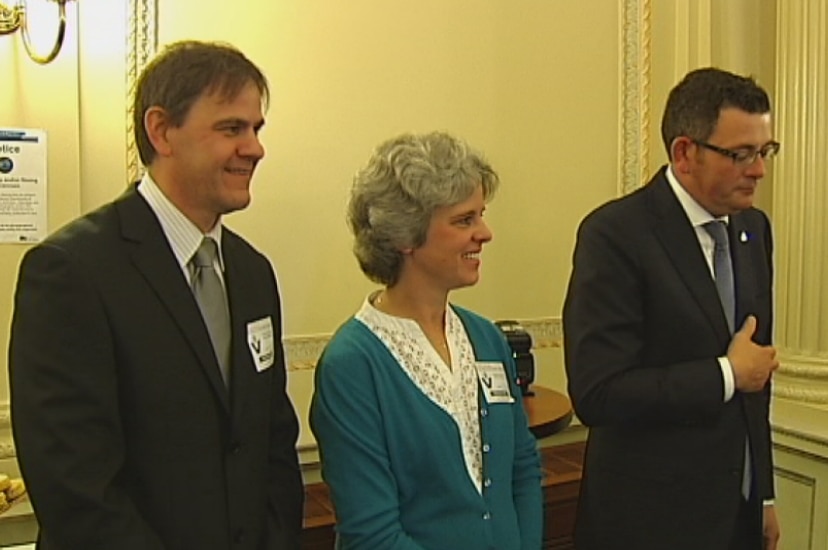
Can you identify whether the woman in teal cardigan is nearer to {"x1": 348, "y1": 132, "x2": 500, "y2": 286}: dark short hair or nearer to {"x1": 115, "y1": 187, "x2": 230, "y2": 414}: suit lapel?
{"x1": 348, "y1": 132, "x2": 500, "y2": 286}: dark short hair

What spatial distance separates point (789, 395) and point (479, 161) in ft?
6.72

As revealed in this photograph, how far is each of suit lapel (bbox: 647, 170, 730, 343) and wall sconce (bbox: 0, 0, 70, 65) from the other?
1595 millimetres

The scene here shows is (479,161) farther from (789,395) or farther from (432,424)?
(789,395)

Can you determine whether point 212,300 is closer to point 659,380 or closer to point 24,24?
point 659,380

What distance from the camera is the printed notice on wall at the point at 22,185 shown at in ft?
8.00

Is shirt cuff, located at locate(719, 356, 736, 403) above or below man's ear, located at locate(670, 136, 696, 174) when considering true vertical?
below

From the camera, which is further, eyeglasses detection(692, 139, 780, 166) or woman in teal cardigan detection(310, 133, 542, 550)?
eyeglasses detection(692, 139, 780, 166)

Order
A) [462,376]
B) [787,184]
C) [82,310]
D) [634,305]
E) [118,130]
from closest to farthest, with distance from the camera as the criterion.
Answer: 1. [82,310]
2. [462,376]
3. [634,305]
4. [118,130]
5. [787,184]

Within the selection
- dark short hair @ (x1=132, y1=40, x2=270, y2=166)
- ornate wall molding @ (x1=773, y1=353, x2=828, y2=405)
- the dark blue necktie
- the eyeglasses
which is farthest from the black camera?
dark short hair @ (x1=132, y1=40, x2=270, y2=166)

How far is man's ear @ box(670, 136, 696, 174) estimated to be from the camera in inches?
72.1

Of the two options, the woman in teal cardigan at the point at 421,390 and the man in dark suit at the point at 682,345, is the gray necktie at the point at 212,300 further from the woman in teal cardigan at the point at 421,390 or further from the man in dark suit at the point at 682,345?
the man in dark suit at the point at 682,345

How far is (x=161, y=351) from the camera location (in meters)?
1.32

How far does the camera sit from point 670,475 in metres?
1.77

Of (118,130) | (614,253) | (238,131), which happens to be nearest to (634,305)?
(614,253)
